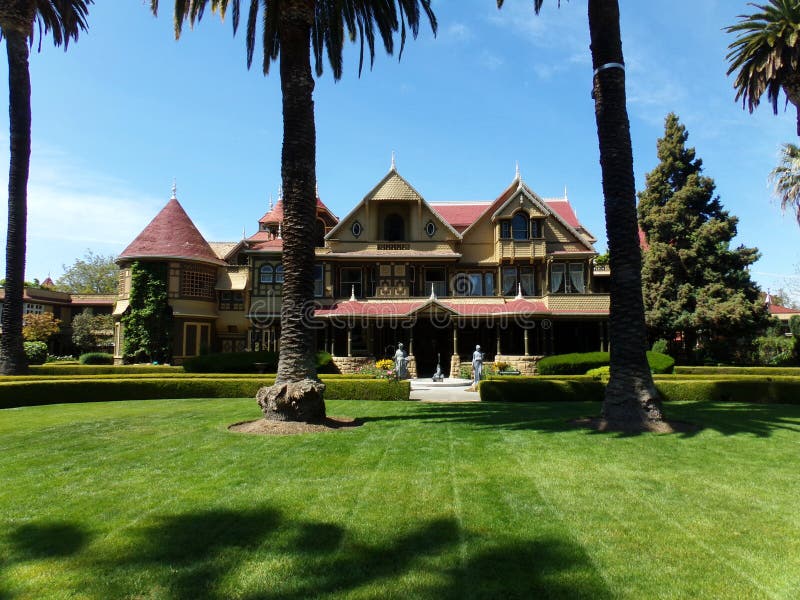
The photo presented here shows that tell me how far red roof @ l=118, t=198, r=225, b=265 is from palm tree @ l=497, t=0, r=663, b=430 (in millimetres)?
A: 29646

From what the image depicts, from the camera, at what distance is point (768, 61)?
25297 millimetres

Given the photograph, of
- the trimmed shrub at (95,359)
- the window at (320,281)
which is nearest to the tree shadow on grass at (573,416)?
the window at (320,281)

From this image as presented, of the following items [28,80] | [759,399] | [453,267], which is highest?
[28,80]

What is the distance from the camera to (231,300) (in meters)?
37.5

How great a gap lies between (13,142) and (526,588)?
1060 inches

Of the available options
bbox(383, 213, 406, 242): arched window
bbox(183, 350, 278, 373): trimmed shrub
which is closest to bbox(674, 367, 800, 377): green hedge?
bbox(383, 213, 406, 242): arched window

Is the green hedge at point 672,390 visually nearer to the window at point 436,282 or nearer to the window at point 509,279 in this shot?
the window at point 509,279

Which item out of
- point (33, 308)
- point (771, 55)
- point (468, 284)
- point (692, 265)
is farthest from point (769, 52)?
point (33, 308)

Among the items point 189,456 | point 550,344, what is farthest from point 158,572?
point 550,344

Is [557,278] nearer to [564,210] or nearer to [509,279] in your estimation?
[509,279]

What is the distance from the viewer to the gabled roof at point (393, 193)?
3428 centimetres

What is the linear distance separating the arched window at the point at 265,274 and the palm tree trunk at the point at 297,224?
25.3 m

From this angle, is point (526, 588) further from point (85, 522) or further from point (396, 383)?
point (396, 383)

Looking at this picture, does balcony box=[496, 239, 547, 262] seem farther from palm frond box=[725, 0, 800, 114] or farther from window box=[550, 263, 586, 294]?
palm frond box=[725, 0, 800, 114]
